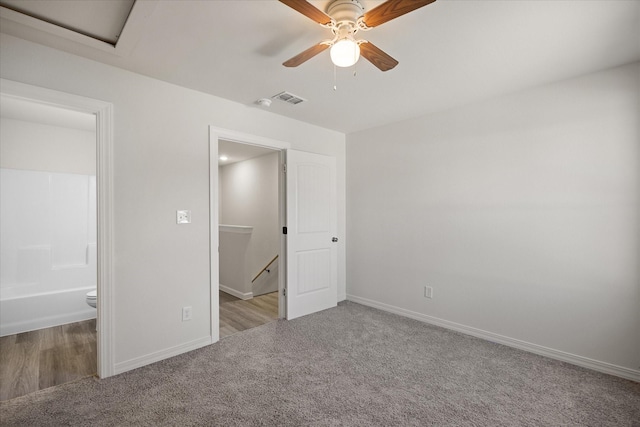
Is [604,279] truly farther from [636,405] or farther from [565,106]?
[565,106]

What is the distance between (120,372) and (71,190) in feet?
9.12

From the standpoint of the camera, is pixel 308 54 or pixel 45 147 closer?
pixel 308 54

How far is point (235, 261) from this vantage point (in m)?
4.87

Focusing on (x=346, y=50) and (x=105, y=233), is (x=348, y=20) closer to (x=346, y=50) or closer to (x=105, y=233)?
(x=346, y=50)

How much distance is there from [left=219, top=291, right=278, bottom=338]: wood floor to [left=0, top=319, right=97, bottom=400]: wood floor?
3.95 ft

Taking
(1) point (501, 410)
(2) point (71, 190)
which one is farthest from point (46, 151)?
(1) point (501, 410)

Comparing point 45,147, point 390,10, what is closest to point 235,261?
point 45,147

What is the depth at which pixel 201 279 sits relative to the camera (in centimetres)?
290

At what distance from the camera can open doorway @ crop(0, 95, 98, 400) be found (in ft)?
10.7

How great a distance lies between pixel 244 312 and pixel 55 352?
1.87 meters

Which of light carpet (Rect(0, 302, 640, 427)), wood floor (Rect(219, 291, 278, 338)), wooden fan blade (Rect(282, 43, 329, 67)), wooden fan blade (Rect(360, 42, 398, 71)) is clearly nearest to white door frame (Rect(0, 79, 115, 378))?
light carpet (Rect(0, 302, 640, 427))

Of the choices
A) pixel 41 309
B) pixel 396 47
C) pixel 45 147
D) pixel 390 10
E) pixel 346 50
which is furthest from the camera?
pixel 45 147

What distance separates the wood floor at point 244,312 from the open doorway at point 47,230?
130 cm

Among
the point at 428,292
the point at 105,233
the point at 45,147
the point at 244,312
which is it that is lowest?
the point at 244,312
